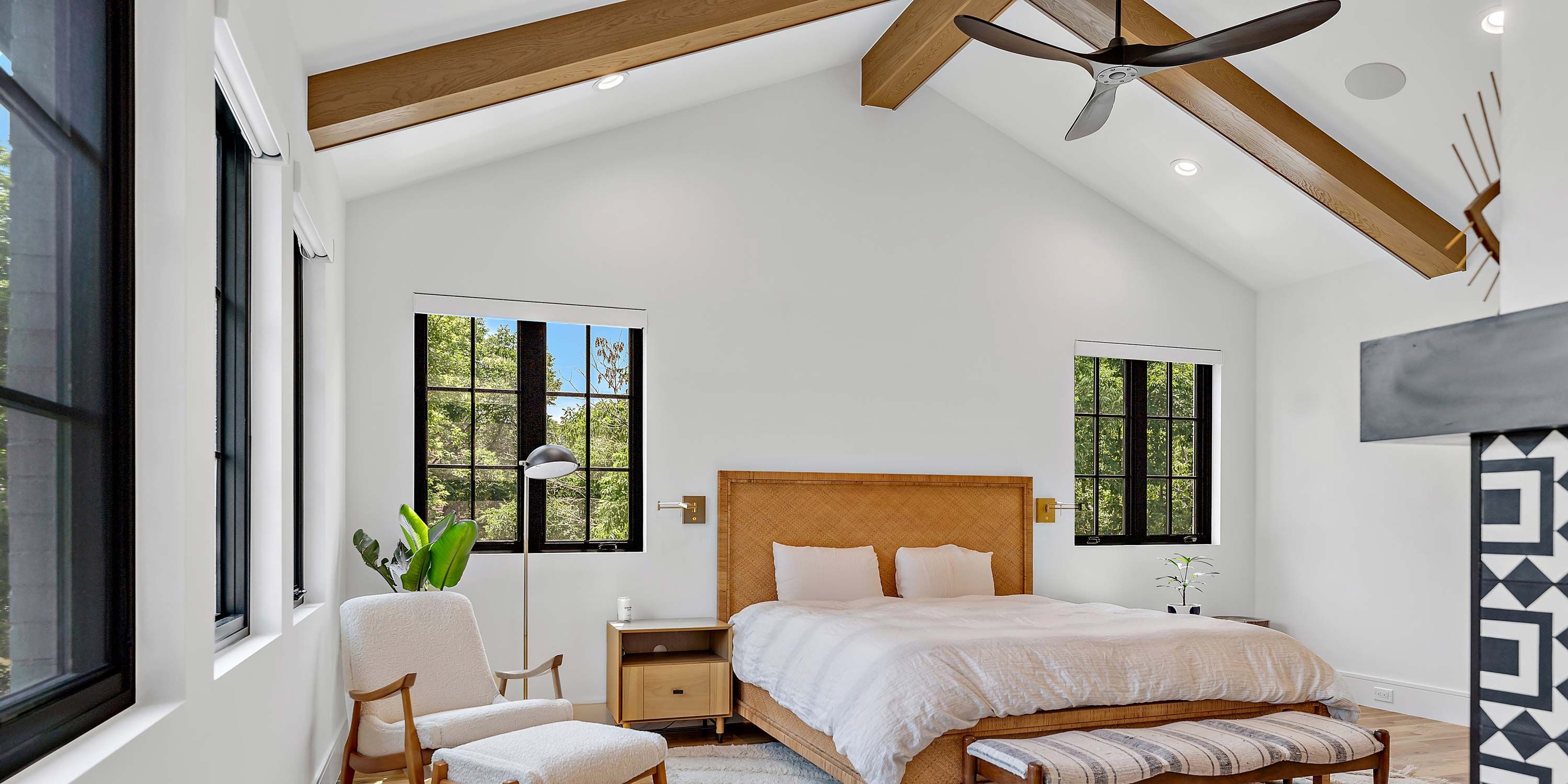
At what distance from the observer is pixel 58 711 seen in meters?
1.46

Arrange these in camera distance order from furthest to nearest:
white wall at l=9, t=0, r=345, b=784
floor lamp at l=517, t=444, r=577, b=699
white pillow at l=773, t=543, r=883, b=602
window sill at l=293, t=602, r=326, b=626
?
white pillow at l=773, t=543, r=883, b=602
floor lamp at l=517, t=444, r=577, b=699
window sill at l=293, t=602, r=326, b=626
white wall at l=9, t=0, r=345, b=784

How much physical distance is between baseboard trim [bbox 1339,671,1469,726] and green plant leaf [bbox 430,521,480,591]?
185 inches

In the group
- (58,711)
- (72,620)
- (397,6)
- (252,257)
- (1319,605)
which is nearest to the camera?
(58,711)

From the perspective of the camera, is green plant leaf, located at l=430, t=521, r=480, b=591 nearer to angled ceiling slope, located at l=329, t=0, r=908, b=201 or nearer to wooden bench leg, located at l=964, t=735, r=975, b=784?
angled ceiling slope, located at l=329, t=0, r=908, b=201

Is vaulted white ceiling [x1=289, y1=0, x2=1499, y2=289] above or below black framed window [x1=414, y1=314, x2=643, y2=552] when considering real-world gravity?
above

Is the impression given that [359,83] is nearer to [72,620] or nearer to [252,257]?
[252,257]

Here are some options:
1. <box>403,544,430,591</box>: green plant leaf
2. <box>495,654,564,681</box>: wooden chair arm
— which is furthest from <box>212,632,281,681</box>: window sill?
<box>403,544,430,591</box>: green plant leaf

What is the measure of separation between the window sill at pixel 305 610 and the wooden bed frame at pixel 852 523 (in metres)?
1.88

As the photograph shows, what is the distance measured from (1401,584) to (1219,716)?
244 centimetres

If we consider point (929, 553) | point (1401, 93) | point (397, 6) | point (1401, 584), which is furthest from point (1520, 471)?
point (1401, 584)

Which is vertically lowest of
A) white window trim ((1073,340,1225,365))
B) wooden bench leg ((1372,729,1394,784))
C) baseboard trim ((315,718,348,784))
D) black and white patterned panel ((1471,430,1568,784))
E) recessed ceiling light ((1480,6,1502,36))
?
baseboard trim ((315,718,348,784))

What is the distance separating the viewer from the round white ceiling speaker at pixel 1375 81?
176 inches

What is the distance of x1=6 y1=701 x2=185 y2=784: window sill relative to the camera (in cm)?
135

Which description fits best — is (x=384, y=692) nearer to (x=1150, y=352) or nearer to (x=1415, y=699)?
(x=1150, y=352)
